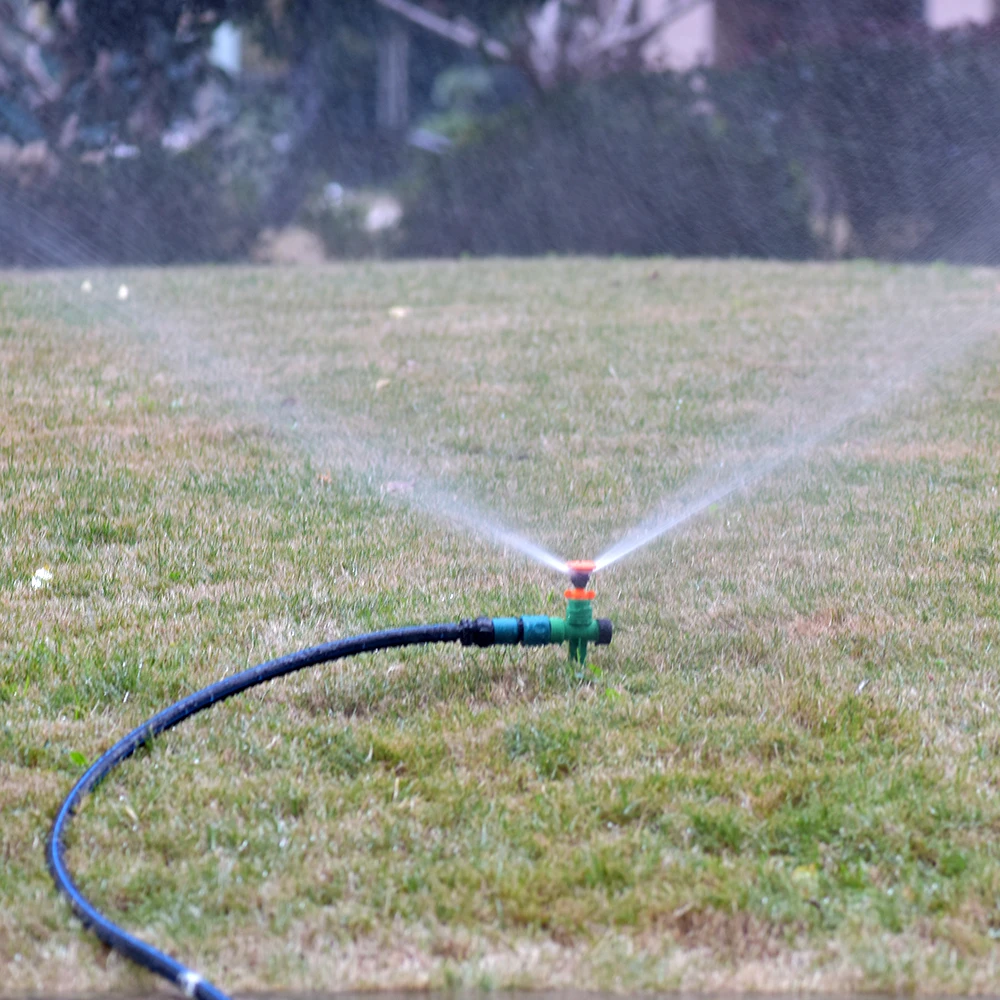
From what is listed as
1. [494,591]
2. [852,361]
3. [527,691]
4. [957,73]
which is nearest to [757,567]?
[494,591]

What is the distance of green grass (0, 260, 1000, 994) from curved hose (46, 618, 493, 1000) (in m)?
0.04

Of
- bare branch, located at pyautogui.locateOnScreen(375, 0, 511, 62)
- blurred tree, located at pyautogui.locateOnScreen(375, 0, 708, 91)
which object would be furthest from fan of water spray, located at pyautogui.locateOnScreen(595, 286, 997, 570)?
bare branch, located at pyautogui.locateOnScreen(375, 0, 511, 62)

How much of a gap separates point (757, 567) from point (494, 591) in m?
0.83

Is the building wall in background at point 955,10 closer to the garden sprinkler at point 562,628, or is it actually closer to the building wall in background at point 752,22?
the building wall in background at point 752,22

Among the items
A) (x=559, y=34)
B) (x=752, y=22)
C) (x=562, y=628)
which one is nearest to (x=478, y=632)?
(x=562, y=628)

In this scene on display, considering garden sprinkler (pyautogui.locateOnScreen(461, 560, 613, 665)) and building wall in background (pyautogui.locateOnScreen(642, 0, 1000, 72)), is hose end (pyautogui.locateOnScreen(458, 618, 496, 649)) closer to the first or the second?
garden sprinkler (pyautogui.locateOnScreen(461, 560, 613, 665))

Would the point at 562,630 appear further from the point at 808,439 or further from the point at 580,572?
the point at 808,439

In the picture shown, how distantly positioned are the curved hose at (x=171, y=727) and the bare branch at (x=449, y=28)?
437 inches

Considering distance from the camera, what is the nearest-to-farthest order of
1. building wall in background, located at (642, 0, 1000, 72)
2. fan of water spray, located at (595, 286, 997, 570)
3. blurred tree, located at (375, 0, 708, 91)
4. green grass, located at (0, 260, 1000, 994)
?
green grass, located at (0, 260, 1000, 994) → fan of water spray, located at (595, 286, 997, 570) → building wall in background, located at (642, 0, 1000, 72) → blurred tree, located at (375, 0, 708, 91)

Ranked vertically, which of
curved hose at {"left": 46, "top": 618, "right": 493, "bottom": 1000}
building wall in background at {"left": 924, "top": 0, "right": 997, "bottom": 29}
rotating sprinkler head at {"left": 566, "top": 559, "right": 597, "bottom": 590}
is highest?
building wall in background at {"left": 924, "top": 0, "right": 997, "bottom": 29}

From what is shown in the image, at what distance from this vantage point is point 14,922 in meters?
2.33

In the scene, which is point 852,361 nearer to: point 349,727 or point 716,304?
point 716,304

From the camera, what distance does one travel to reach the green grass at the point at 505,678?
2346mm

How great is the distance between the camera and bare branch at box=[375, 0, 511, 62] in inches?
531
